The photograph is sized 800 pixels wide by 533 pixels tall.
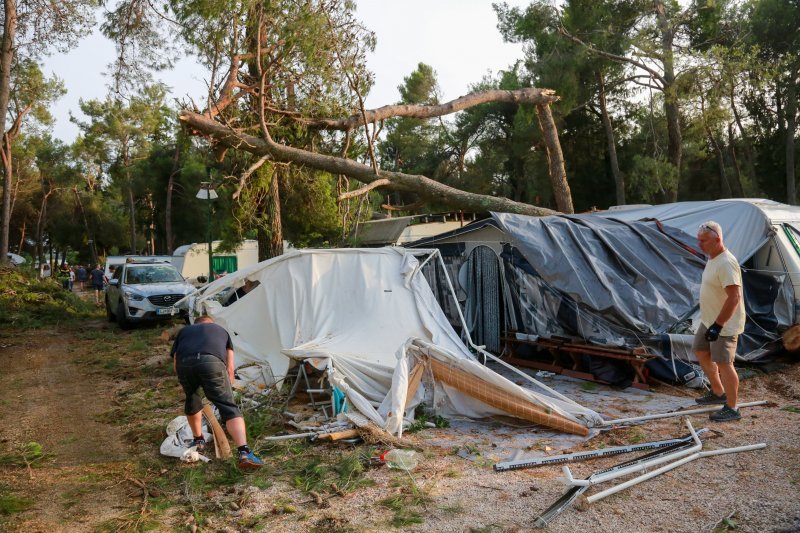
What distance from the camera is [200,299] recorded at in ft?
28.7

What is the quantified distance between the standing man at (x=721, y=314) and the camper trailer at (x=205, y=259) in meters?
26.4

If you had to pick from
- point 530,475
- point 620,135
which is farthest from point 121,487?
point 620,135

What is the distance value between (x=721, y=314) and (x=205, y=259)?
2893 centimetres

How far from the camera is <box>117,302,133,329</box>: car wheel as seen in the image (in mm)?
14293

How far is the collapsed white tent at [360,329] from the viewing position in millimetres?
5785

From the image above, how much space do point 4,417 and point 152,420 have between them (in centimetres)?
188

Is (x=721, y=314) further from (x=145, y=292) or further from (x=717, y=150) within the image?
(x=717, y=150)

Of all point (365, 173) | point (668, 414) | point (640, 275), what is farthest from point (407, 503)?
point (365, 173)

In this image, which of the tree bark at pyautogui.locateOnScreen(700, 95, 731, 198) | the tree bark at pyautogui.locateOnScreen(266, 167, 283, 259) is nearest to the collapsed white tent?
the tree bark at pyautogui.locateOnScreen(266, 167, 283, 259)

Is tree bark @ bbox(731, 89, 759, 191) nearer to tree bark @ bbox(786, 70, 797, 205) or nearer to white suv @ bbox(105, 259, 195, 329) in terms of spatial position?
tree bark @ bbox(786, 70, 797, 205)

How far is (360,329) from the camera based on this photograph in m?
7.17

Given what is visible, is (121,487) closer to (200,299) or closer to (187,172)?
(200,299)

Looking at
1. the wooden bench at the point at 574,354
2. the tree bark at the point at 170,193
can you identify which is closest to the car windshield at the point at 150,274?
the wooden bench at the point at 574,354

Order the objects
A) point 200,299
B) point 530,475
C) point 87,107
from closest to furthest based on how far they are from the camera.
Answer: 1. point 530,475
2. point 200,299
3. point 87,107
